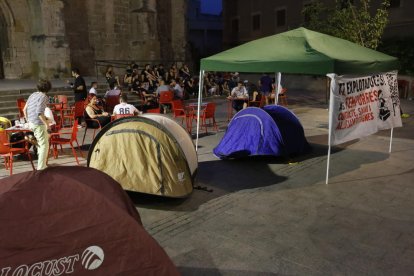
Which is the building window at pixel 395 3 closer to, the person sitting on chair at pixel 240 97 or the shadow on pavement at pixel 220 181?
the person sitting on chair at pixel 240 97

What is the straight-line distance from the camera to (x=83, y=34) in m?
21.8

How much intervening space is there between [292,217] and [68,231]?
12.0 ft

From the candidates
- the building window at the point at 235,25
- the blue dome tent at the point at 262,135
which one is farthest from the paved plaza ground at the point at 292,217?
the building window at the point at 235,25

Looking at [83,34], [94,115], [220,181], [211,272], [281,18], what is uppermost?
[281,18]

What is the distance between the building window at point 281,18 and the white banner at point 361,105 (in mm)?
28621

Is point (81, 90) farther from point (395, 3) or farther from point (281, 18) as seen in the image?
point (281, 18)

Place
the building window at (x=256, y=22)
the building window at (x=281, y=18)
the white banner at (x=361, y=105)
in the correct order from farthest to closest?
the building window at (x=256, y=22), the building window at (x=281, y=18), the white banner at (x=361, y=105)

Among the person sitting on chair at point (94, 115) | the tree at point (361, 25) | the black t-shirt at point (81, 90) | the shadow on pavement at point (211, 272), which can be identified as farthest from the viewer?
the tree at point (361, 25)

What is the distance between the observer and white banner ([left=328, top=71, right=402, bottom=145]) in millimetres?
6898

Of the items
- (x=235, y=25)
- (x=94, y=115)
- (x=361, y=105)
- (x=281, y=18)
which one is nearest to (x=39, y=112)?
(x=94, y=115)

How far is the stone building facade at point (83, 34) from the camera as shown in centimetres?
1923

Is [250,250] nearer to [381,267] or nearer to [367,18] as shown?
[381,267]

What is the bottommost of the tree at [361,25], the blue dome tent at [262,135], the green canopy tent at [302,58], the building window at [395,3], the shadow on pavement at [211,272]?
the shadow on pavement at [211,272]

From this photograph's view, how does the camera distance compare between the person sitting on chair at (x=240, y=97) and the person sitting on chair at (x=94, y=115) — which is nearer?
the person sitting on chair at (x=94, y=115)
